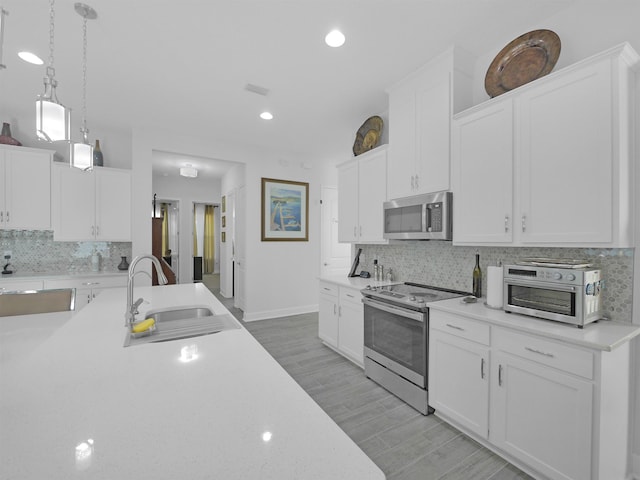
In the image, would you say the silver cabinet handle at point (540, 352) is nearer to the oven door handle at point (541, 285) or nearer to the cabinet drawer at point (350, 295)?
the oven door handle at point (541, 285)

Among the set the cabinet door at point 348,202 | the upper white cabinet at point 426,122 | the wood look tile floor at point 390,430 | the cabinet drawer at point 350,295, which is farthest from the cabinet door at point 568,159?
the cabinet door at point 348,202

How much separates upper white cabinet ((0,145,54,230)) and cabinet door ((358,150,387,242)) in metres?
3.89

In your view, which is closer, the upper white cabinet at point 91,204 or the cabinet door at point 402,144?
the cabinet door at point 402,144

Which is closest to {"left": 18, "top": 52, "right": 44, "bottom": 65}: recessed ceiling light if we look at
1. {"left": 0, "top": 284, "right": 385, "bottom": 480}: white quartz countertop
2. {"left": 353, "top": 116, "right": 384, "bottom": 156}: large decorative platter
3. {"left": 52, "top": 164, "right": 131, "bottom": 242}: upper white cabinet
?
{"left": 52, "top": 164, "right": 131, "bottom": 242}: upper white cabinet

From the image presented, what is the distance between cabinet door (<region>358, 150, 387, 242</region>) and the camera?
3.11 metres

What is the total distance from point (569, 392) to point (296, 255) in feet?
13.7

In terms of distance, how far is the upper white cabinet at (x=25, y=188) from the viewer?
3.45 metres

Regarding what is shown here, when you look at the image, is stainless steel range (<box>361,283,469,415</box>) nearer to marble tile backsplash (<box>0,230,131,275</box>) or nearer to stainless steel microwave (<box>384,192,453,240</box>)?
stainless steel microwave (<box>384,192,453,240</box>)

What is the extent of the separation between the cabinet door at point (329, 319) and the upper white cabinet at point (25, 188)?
11.8 ft

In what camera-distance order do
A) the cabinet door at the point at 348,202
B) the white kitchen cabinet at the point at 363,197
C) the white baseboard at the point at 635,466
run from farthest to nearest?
the cabinet door at the point at 348,202
the white kitchen cabinet at the point at 363,197
the white baseboard at the point at 635,466

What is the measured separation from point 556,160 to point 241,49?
7.82 feet

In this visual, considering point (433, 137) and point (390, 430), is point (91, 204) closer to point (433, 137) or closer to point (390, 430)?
point (433, 137)

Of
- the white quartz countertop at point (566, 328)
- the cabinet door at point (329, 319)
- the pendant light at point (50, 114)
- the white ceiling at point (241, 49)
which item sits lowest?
the cabinet door at point (329, 319)

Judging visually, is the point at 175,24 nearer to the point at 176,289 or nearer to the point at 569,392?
the point at 176,289
